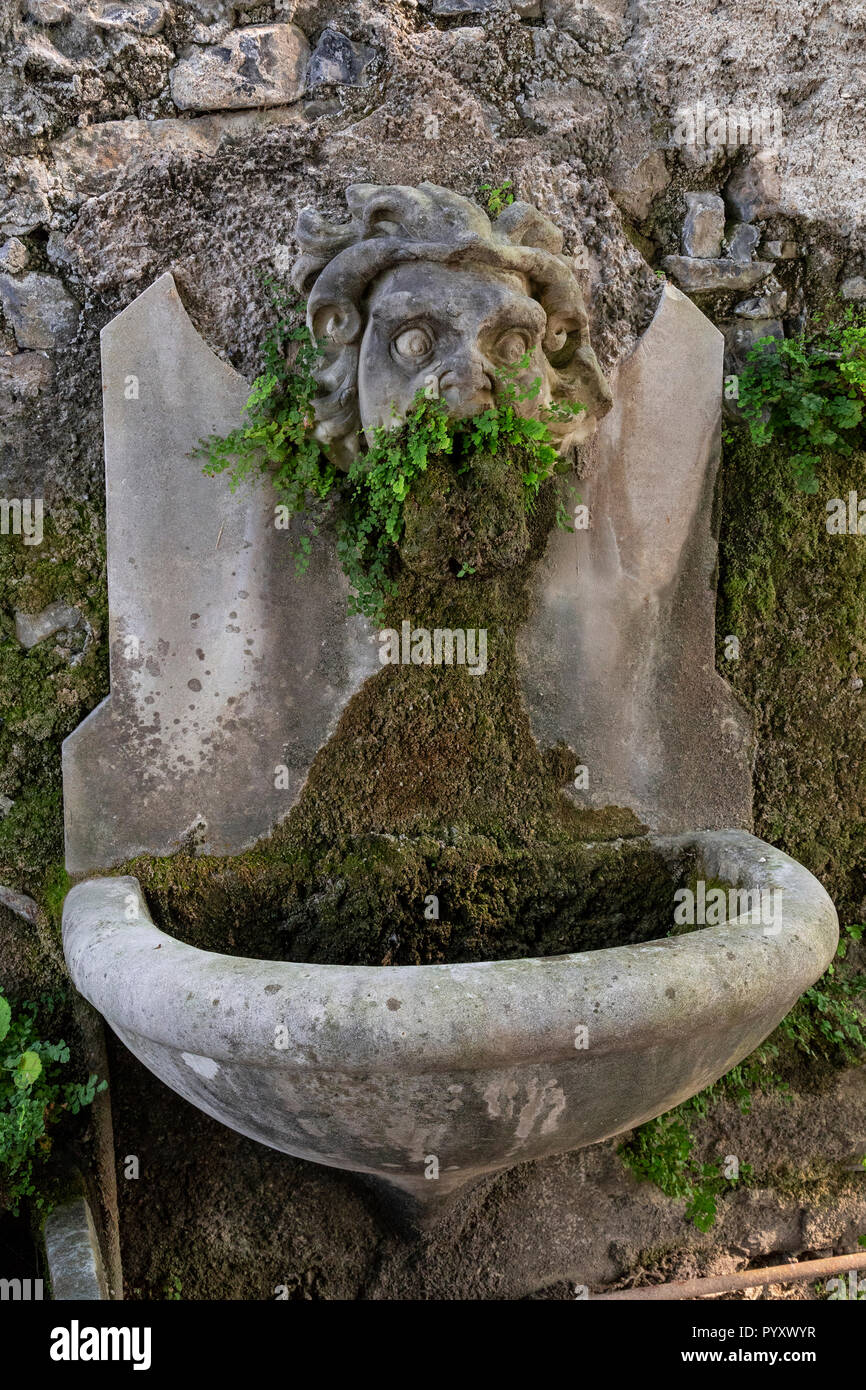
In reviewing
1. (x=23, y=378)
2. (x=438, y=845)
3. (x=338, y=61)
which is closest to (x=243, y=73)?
(x=338, y=61)

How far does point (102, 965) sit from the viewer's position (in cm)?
209

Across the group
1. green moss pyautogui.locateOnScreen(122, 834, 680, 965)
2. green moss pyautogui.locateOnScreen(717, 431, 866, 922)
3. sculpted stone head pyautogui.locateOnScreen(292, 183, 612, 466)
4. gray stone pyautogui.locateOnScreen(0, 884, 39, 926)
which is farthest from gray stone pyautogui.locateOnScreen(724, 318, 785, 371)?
gray stone pyautogui.locateOnScreen(0, 884, 39, 926)

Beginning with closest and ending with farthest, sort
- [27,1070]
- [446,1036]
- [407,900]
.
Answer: [446,1036] → [27,1070] → [407,900]

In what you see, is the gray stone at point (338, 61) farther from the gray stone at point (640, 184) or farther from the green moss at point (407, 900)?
the green moss at point (407, 900)

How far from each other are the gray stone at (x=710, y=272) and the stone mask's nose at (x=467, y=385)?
1016 millimetres

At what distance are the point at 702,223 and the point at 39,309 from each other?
1883 mm

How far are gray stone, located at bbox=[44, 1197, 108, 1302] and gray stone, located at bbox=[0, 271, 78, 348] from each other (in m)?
2.21

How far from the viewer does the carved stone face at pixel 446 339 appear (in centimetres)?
227

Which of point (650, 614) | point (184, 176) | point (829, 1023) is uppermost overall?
point (184, 176)

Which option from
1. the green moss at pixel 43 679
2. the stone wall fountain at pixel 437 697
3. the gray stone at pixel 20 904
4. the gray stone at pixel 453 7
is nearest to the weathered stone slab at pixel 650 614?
the stone wall fountain at pixel 437 697

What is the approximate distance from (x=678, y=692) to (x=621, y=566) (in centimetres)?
40

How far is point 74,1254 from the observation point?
7.68 feet

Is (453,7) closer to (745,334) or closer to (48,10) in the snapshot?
(48,10)
